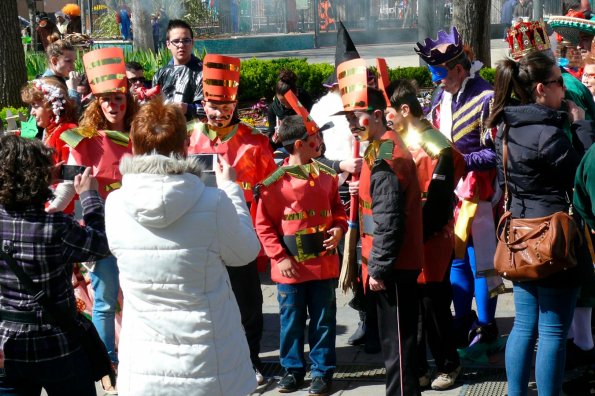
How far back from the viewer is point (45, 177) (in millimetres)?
4105

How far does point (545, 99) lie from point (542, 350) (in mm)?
1277

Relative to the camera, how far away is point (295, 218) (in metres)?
5.73

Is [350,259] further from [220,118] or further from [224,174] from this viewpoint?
[224,174]

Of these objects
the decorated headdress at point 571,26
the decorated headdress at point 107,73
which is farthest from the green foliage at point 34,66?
the decorated headdress at point 571,26

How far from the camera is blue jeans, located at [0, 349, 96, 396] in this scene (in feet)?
13.3

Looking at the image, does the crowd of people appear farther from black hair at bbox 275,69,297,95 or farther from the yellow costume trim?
black hair at bbox 275,69,297,95

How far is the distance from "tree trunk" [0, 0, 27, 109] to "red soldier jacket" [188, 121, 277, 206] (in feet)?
26.1

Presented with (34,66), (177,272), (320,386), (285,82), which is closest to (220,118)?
(320,386)

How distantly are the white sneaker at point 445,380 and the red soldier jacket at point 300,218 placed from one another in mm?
873

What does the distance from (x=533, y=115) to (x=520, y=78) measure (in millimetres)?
A: 259

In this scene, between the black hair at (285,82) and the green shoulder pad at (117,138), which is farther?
the black hair at (285,82)

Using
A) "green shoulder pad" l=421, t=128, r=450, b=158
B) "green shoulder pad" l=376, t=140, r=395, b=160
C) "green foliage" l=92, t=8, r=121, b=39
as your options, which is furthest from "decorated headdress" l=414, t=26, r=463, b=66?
"green foliage" l=92, t=8, r=121, b=39

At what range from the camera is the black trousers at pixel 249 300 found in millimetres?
6047

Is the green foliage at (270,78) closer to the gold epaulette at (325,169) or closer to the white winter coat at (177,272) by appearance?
the gold epaulette at (325,169)
